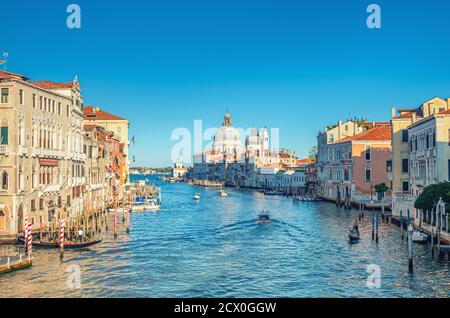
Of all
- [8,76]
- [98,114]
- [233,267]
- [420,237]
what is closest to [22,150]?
[8,76]

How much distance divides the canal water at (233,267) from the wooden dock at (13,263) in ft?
1.17

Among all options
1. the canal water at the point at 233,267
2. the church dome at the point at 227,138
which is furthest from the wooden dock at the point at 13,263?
the church dome at the point at 227,138

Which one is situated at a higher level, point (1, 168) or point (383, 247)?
point (1, 168)

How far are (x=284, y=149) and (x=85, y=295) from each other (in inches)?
5081

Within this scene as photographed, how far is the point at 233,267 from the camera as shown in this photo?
21.7 meters

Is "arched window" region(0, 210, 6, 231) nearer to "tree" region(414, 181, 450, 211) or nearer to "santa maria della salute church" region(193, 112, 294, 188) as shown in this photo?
"tree" region(414, 181, 450, 211)

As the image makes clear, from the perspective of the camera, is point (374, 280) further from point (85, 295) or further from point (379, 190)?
point (379, 190)

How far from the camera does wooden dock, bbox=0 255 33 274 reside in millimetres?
19438

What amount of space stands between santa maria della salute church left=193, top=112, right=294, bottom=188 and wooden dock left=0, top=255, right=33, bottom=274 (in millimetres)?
94566

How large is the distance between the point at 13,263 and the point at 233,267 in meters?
8.53

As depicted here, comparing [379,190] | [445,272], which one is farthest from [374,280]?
[379,190]

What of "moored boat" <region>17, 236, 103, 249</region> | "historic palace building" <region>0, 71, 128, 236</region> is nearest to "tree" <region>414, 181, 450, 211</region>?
"moored boat" <region>17, 236, 103, 249</region>

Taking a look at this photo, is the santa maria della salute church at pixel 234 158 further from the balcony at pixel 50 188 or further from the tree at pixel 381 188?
the balcony at pixel 50 188
